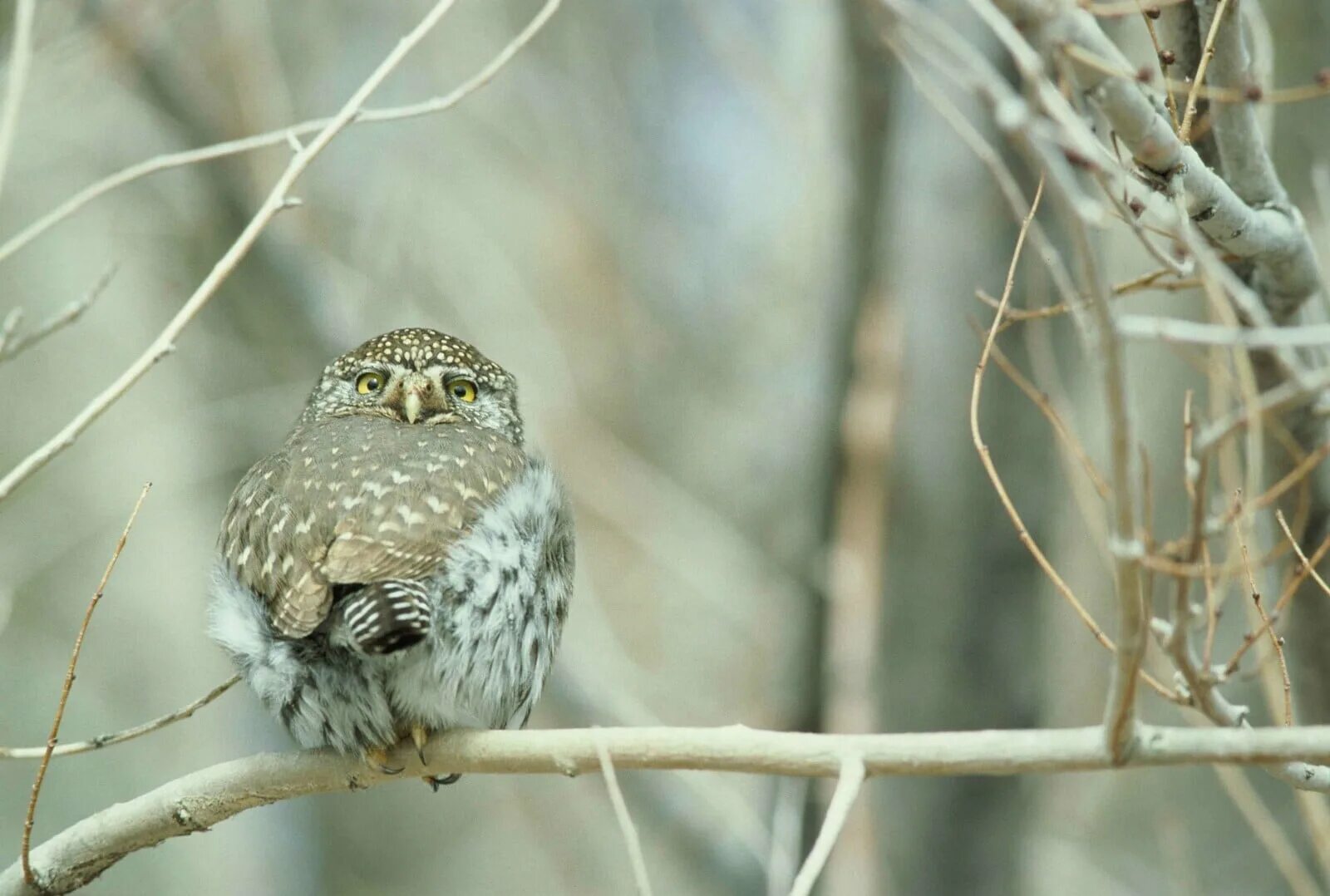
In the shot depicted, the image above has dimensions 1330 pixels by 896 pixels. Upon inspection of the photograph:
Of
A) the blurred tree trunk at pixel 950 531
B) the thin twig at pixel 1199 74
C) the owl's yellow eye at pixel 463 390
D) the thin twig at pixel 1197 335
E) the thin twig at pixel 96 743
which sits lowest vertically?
the blurred tree trunk at pixel 950 531

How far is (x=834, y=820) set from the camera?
1.87 m

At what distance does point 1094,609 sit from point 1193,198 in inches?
220

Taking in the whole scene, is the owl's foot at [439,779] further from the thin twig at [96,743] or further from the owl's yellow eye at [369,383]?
the owl's yellow eye at [369,383]

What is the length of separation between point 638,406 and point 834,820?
786cm

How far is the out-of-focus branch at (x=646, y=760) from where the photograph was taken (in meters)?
1.84

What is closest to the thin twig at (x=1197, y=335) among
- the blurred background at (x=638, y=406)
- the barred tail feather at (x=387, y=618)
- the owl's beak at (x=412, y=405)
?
the barred tail feather at (x=387, y=618)

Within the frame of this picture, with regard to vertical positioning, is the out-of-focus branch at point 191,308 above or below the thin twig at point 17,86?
below

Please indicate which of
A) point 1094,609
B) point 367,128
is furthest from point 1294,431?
point 367,128

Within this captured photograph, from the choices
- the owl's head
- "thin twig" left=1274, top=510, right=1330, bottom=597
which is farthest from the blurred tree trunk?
"thin twig" left=1274, top=510, right=1330, bottom=597

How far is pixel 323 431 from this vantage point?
3.58 meters

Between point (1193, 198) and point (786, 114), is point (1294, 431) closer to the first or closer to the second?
point (1193, 198)

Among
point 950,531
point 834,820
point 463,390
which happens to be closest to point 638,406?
point 950,531

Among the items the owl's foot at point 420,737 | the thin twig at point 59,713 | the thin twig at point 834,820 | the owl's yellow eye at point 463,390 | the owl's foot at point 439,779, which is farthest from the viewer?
the owl's yellow eye at point 463,390

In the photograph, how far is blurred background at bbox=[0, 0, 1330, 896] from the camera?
5.07m
